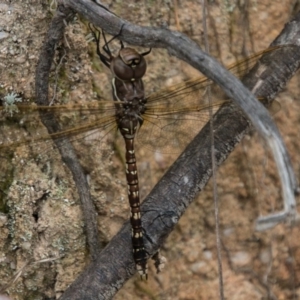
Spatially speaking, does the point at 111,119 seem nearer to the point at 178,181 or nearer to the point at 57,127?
the point at 57,127

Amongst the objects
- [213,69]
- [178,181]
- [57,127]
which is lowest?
[213,69]

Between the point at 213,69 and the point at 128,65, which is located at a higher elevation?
the point at 128,65

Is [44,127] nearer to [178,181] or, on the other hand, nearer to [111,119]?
[111,119]

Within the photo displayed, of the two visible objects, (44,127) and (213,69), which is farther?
(44,127)

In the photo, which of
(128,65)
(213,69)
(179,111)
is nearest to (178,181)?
(179,111)

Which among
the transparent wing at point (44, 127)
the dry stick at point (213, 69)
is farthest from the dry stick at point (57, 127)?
the dry stick at point (213, 69)

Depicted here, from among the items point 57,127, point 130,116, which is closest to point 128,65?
point 130,116

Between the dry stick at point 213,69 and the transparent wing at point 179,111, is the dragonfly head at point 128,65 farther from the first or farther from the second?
the dry stick at point 213,69
